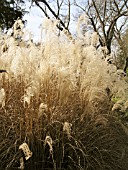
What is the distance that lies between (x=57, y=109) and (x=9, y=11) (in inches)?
513

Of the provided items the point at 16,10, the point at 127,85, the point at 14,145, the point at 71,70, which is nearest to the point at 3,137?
the point at 14,145

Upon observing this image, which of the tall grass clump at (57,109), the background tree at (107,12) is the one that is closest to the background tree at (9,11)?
the background tree at (107,12)

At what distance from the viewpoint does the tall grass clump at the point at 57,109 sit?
309 centimetres

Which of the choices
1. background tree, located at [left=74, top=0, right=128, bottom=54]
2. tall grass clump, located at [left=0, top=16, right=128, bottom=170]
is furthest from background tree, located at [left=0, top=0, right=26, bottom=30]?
tall grass clump, located at [left=0, top=16, right=128, bottom=170]

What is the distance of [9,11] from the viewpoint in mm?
15500

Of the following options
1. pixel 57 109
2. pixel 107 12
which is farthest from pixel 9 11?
pixel 57 109

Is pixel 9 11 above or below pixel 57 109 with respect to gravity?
above

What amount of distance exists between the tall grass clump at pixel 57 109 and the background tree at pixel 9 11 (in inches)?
459

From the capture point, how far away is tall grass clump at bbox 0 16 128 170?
3.09m

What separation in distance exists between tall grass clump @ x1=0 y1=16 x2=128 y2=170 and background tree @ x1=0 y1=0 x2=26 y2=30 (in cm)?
1165

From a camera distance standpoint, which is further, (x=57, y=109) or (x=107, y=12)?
(x=107, y=12)

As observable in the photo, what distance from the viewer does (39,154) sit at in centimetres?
311

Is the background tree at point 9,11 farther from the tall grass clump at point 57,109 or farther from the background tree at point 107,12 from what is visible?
the tall grass clump at point 57,109

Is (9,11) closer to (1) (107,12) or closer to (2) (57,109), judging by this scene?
(1) (107,12)
